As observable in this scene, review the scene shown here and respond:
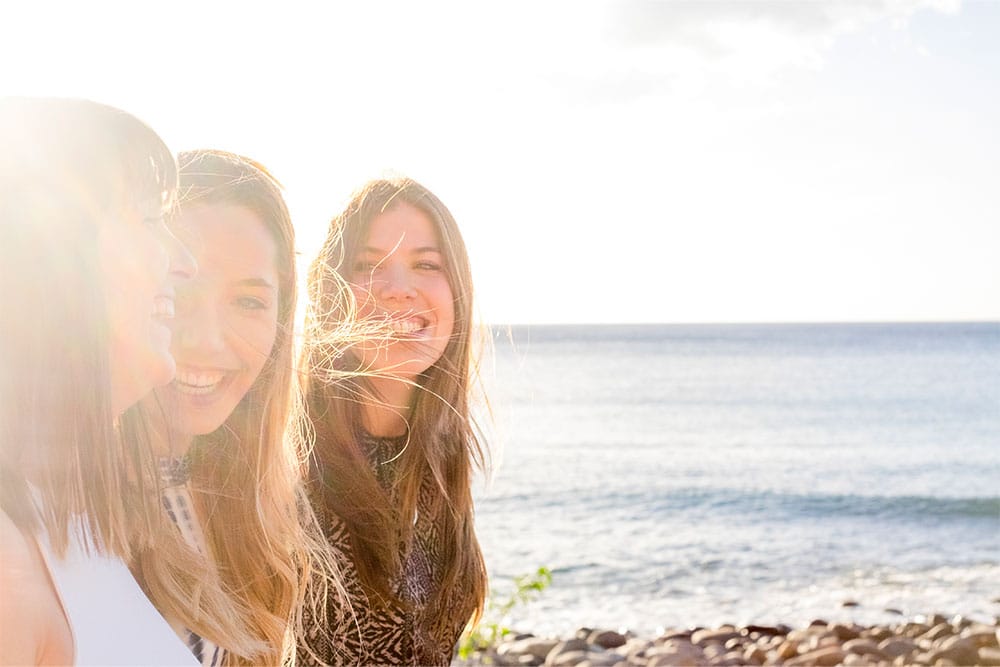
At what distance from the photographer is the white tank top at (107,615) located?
4.30ft

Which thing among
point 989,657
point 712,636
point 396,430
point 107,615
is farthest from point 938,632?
point 107,615

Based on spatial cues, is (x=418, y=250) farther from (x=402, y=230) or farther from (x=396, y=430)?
(x=396, y=430)

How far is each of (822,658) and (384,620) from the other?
5868 millimetres

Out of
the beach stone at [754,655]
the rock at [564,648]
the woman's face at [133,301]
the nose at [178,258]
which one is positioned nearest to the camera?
the woman's face at [133,301]

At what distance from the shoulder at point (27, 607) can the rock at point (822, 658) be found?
7973 millimetres

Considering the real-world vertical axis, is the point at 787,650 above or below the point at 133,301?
below

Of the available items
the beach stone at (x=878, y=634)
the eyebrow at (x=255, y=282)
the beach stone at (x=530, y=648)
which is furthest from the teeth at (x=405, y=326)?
the beach stone at (x=878, y=634)

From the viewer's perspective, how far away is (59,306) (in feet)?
4.14

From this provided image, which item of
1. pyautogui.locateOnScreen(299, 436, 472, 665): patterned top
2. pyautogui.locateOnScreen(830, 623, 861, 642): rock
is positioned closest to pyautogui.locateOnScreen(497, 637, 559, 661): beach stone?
pyautogui.locateOnScreen(830, 623, 861, 642): rock

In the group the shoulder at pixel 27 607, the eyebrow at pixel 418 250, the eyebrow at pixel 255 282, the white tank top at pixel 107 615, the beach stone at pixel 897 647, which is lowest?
the beach stone at pixel 897 647

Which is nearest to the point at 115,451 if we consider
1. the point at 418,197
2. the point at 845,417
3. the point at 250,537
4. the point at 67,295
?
the point at 67,295

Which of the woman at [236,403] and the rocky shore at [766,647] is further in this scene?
the rocky shore at [766,647]

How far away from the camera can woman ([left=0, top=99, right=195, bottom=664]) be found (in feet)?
4.00

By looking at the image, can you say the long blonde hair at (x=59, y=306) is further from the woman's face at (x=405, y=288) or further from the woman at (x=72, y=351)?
the woman's face at (x=405, y=288)
